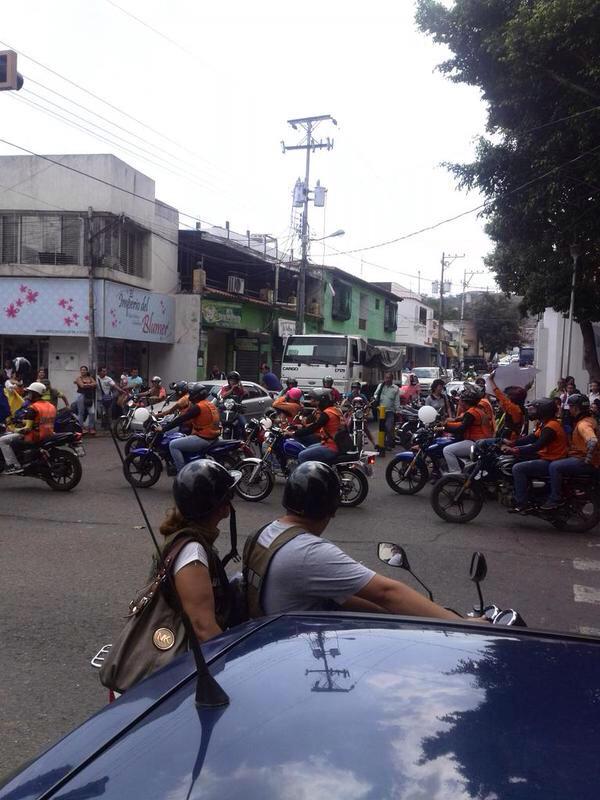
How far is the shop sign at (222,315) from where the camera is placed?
88.0 feet

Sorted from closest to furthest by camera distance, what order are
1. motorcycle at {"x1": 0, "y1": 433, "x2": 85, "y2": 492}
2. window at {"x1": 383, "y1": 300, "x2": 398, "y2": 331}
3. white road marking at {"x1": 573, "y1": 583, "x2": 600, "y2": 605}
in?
white road marking at {"x1": 573, "y1": 583, "x2": 600, "y2": 605}, motorcycle at {"x1": 0, "y1": 433, "x2": 85, "y2": 492}, window at {"x1": 383, "y1": 300, "x2": 398, "y2": 331}

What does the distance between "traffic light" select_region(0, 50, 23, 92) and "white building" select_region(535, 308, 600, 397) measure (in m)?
16.6

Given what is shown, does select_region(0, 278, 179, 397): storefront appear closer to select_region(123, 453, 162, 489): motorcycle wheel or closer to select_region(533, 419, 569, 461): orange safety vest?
select_region(123, 453, 162, 489): motorcycle wheel

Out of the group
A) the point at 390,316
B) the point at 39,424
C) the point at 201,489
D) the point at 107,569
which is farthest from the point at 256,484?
the point at 390,316

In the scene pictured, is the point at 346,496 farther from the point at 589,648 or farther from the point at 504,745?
the point at 504,745

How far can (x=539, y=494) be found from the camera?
8.72m

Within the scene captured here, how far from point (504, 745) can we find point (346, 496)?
28.2 ft

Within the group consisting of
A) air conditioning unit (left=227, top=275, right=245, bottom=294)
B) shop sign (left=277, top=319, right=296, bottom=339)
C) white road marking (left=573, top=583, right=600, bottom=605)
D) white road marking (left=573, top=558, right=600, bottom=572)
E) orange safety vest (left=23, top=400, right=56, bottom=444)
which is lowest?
white road marking (left=573, top=558, right=600, bottom=572)

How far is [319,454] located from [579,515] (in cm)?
329

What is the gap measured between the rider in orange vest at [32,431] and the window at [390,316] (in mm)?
43103

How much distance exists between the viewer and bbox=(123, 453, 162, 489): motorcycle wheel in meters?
10.7

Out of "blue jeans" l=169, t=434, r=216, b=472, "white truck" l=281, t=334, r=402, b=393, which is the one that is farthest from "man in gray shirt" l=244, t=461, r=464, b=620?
"white truck" l=281, t=334, r=402, b=393

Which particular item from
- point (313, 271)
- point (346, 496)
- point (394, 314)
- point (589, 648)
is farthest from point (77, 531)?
point (394, 314)

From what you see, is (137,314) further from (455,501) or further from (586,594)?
(586,594)
